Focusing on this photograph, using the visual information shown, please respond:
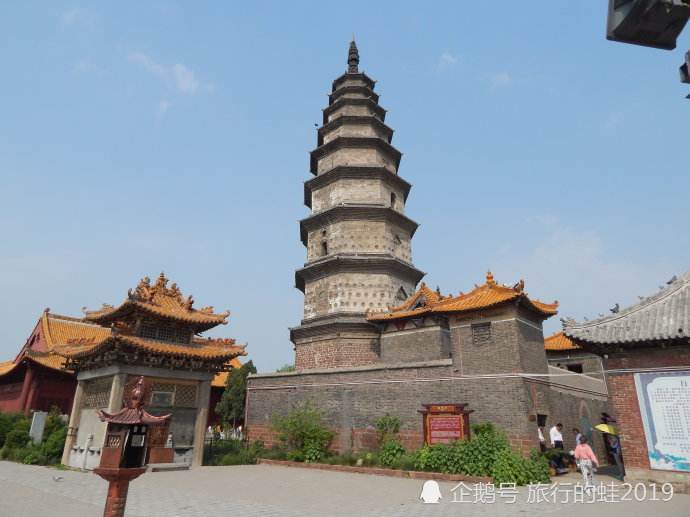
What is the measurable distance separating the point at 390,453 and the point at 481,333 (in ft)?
15.6

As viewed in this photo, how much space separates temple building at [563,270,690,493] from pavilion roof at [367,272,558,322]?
2165 mm

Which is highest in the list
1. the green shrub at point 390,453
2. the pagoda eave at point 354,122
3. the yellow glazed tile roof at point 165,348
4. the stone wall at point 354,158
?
the pagoda eave at point 354,122

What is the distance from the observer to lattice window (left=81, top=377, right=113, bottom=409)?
50.6 feet

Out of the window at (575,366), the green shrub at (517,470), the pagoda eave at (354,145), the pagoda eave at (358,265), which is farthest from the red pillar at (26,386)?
the window at (575,366)

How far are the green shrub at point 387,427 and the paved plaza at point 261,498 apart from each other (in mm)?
1913

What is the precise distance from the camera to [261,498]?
9422 mm

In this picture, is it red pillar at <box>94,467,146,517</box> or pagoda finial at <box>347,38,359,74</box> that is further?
pagoda finial at <box>347,38,359,74</box>

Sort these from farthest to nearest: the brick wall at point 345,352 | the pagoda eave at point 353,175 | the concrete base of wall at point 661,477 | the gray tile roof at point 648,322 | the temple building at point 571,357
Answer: the temple building at point 571,357 → the pagoda eave at point 353,175 → the brick wall at point 345,352 → the gray tile roof at point 648,322 → the concrete base of wall at point 661,477

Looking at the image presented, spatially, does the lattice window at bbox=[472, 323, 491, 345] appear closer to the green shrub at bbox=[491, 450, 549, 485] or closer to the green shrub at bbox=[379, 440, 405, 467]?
the green shrub at bbox=[491, 450, 549, 485]

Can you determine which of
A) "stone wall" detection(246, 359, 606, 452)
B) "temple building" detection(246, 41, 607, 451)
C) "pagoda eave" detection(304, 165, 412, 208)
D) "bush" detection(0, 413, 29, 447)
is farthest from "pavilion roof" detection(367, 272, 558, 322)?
"bush" detection(0, 413, 29, 447)

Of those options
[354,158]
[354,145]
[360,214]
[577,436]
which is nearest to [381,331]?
[360,214]

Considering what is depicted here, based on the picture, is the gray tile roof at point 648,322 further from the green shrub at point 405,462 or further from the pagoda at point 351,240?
the pagoda at point 351,240

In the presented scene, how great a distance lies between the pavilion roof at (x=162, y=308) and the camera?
52.4 ft

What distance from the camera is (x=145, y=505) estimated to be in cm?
859
